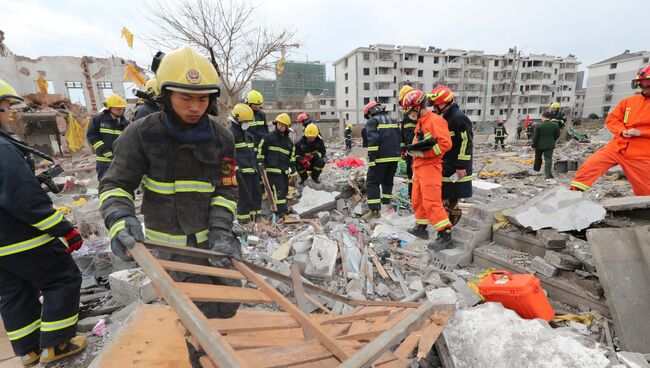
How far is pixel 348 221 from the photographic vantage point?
558cm

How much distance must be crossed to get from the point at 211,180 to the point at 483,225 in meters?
3.49

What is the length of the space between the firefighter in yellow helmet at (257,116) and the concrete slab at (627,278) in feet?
17.3

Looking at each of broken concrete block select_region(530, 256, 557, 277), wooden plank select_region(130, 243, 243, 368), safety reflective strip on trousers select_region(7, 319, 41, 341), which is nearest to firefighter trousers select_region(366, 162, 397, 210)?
broken concrete block select_region(530, 256, 557, 277)

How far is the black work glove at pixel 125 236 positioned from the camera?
59.9 inches

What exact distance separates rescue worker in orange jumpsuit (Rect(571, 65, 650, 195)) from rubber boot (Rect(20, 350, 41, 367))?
19.5ft

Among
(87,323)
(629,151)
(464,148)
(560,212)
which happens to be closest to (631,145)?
(629,151)

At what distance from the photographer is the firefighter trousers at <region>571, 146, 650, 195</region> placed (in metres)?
3.52

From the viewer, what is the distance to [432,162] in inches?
153

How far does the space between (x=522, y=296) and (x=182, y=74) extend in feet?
9.80

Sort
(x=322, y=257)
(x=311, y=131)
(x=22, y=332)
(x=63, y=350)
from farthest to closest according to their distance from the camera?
(x=311, y=131) < (x=322, y=257) < (x=63, y=350) < (x=22, y=332)

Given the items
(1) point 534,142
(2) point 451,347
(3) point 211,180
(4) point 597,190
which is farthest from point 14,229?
(1) point 534,142

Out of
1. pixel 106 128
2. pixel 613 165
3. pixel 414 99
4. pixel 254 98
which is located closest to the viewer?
pixel 613 165

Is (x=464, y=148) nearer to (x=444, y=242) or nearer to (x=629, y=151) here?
(x=444, y=242)

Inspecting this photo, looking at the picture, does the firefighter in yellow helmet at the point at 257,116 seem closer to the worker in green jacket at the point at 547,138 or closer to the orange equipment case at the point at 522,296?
the orange equipment case at the point at 522,296
